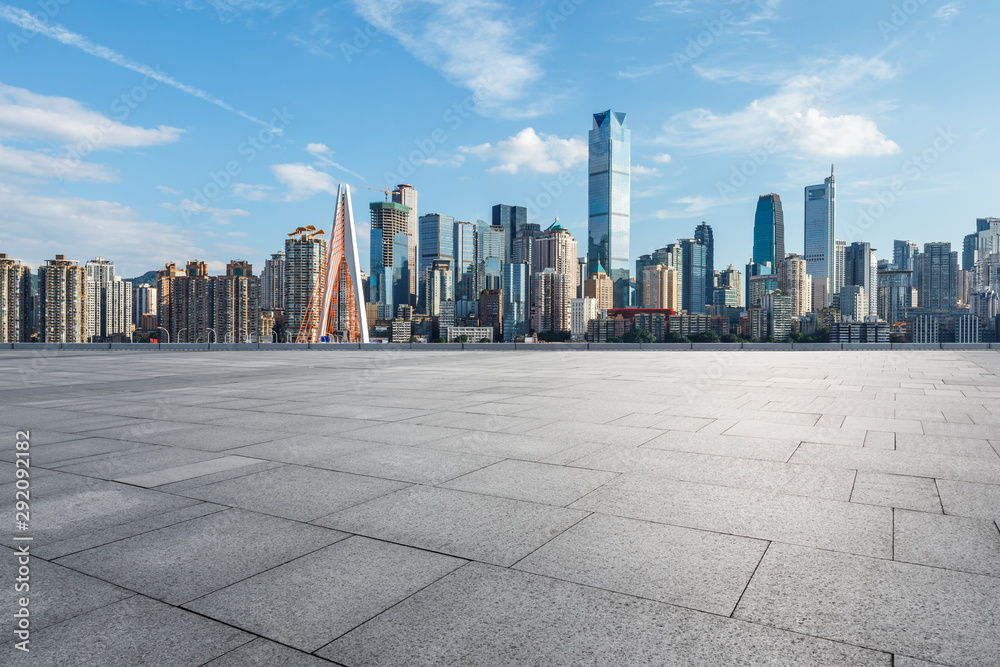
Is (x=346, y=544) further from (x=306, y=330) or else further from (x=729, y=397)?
(x=306, y=330)

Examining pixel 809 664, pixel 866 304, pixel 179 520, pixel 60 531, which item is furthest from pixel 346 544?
pixel 866 304

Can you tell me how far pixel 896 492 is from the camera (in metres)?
5.50

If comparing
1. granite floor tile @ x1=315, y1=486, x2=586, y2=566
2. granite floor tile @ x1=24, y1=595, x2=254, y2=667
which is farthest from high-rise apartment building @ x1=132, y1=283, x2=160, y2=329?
granite floor tile @ x1=24, y1=595, x2=254, y2=667

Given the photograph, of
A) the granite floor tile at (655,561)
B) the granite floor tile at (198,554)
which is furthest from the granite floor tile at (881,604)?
the granite floor tile at (198,554)

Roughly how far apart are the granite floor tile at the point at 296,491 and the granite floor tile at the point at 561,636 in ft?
6.60

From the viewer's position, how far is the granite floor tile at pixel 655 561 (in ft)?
11.4

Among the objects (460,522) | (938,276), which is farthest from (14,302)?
(938,276)

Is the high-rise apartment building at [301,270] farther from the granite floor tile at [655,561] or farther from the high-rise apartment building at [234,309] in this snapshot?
the granite floor tile at [655,561]

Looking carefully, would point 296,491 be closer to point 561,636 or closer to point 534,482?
point 534,482

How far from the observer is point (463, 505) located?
17.0ft

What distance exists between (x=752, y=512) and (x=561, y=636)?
2597 mm

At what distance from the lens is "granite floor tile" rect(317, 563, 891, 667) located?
2.81 metres

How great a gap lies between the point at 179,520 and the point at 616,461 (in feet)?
13.9

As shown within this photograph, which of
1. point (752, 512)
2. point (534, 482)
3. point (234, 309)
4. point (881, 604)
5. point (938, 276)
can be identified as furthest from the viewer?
point (938, 276)
